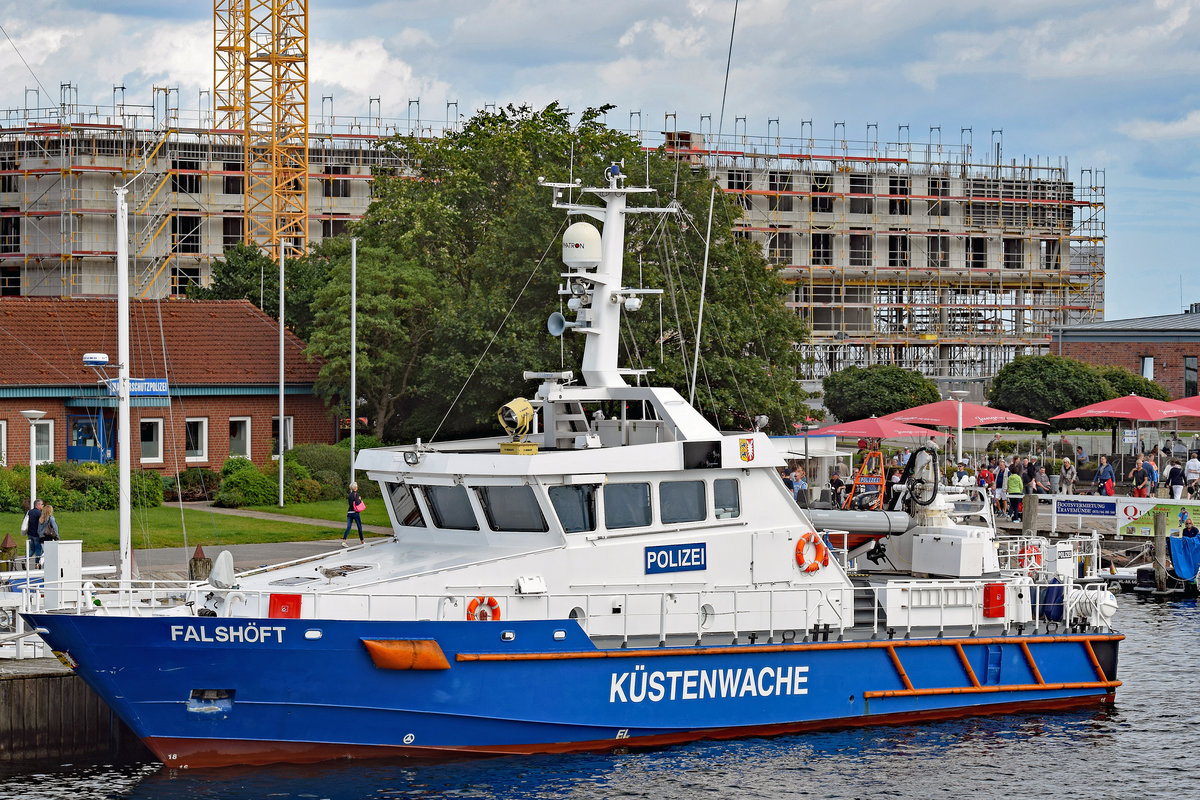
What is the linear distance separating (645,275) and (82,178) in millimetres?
47316

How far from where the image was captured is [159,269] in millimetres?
71438

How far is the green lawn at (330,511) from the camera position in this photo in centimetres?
3466

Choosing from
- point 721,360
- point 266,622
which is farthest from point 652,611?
point 721,360

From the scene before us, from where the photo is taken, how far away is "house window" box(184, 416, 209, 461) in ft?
129

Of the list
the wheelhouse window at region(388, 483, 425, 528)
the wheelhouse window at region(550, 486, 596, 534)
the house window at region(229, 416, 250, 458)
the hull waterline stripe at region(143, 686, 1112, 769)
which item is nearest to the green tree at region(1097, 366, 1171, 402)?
the house window at region(229, 416, 250, 458)

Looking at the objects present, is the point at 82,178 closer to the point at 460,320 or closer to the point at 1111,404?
the point at 460,320

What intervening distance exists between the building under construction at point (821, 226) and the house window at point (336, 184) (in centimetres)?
12

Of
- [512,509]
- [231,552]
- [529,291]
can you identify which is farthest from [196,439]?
[512,509]

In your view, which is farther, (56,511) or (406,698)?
(56,511)

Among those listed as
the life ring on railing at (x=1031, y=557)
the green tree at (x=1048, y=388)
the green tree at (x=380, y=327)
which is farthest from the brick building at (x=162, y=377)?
the green tree at (x=1048, y=388)

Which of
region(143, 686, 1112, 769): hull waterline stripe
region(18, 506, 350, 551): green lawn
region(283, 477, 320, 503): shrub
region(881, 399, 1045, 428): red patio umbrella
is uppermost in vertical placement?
region(881, 399, 1045, 428): red patio umbrella

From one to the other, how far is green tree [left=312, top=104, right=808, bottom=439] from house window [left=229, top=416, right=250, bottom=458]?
2692 millimetres

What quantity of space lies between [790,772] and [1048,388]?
38.6 metres

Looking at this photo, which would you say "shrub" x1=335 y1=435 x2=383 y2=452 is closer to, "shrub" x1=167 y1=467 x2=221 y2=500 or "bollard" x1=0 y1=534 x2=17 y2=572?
"shrub" x1=167 y1=467 x2=221 y2=500
